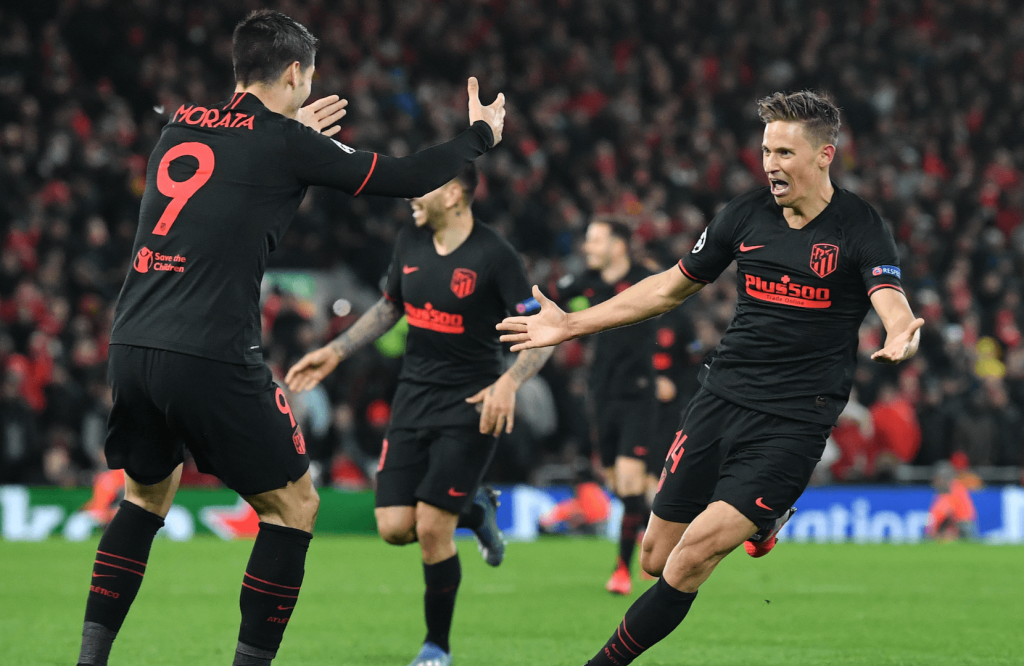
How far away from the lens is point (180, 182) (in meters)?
4.62

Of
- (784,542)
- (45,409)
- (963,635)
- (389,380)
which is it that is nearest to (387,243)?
(389,380)

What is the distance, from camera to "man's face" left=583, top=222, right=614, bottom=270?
1006 cm

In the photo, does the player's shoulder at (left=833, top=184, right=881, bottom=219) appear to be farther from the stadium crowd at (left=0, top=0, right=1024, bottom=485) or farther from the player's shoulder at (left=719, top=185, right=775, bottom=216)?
the stadium crowd at (left=0, top=0, right=1024, bottom=485)

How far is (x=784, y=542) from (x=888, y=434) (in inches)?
106

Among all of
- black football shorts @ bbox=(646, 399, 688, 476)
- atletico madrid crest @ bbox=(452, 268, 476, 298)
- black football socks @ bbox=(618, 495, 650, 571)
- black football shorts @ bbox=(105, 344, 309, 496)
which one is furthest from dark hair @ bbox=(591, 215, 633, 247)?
black football shorts @ bbox=(105, 344, 309, 496)

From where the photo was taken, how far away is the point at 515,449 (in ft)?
49.8

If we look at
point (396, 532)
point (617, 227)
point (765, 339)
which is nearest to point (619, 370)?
point (617, 227)

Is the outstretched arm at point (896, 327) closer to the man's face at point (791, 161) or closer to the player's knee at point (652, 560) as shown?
the man's face at point (791, 161)

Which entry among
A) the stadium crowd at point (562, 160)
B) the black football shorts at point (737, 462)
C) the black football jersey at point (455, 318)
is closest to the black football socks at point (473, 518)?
the black football jersey at point (455, 318)

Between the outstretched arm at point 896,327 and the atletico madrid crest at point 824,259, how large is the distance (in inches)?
11.2

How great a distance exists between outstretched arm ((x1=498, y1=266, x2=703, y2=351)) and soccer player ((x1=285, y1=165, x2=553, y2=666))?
125 cm

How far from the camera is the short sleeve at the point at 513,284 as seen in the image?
6770 mm

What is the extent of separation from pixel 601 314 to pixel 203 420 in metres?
1.71

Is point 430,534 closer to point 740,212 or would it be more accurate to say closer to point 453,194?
point 453,194
